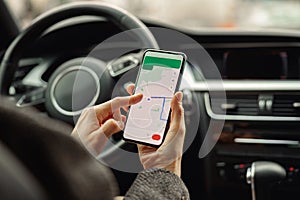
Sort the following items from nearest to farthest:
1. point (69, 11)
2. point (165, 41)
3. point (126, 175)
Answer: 1. point (126, 175)
2. point (69, 11)
3. point (165, 41)

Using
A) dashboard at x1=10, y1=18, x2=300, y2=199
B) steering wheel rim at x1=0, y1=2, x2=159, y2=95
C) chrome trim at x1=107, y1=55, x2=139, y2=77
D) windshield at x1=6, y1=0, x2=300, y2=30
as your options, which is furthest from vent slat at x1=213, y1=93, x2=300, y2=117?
windshield at x1=6, y1=0, x2=300, y2=30

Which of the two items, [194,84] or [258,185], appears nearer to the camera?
[258,185]

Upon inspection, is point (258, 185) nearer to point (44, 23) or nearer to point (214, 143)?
point (214, 143)

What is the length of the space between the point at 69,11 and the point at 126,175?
45 centimetres

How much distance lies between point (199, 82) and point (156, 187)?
3.61ft

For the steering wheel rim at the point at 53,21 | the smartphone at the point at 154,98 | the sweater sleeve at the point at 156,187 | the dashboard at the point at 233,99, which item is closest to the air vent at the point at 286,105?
the dashboard at the point at 233,99

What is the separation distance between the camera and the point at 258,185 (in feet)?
4.90

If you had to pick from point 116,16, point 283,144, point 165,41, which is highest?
point 116,16

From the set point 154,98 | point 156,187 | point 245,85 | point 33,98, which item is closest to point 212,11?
point 245,85

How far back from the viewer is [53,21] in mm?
1565

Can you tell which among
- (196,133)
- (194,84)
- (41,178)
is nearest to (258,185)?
(196,133)

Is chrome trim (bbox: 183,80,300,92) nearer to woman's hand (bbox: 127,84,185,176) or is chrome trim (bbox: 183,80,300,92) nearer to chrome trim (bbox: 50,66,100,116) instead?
chrome trim (bbox: 50,66,100,116)

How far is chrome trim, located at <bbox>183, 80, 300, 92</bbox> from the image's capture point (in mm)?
1814

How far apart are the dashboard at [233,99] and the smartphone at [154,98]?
18.2 inches
